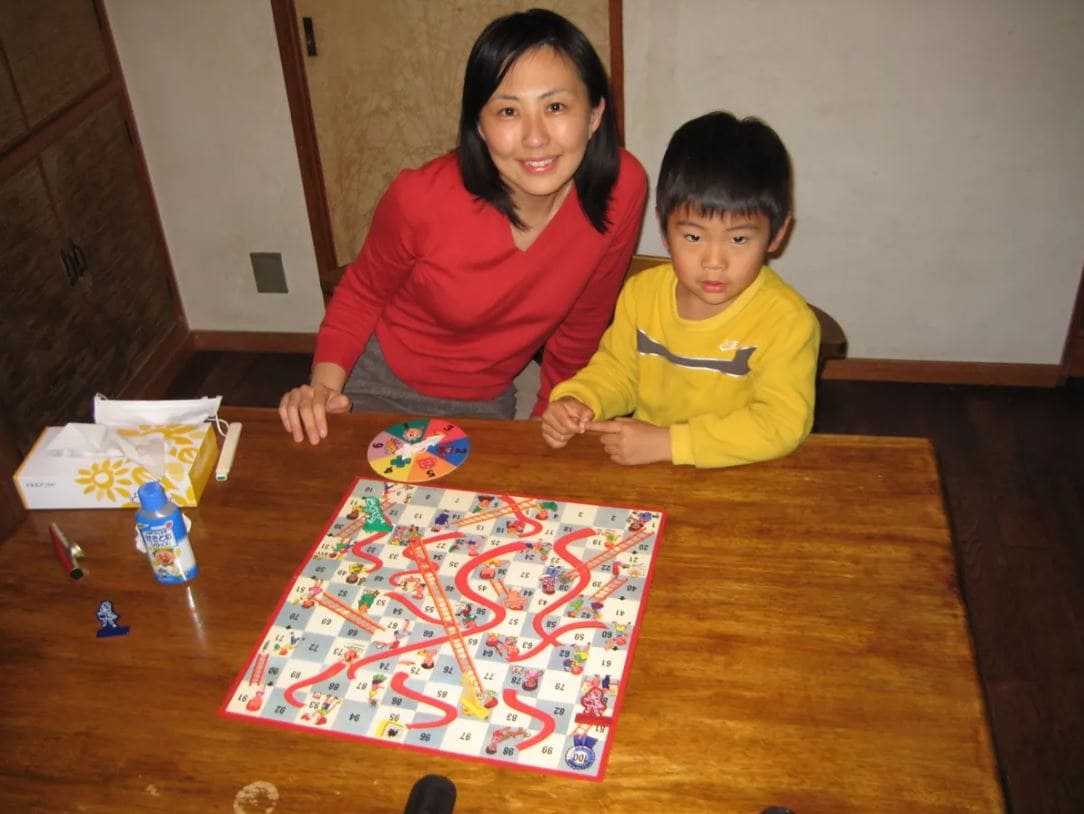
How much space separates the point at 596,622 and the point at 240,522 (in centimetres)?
49

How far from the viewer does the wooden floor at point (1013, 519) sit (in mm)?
1850

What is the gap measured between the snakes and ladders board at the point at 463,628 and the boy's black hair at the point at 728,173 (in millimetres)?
433

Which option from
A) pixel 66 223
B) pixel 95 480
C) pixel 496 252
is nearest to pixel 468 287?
pixel 496 252

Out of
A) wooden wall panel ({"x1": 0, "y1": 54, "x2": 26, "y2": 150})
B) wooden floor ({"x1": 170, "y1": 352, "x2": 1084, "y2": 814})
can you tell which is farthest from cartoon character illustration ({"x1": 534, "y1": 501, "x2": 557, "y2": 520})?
wooden wall panel ({"x1": 0, "y1": 54, "x2": 26, "y2": 150})

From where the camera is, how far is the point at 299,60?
8.74 ft

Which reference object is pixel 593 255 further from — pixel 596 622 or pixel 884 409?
pixel 884 409

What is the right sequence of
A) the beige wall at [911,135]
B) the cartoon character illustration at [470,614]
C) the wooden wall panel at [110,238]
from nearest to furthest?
1. the cartoon character illustration at [470,614]
2. the beige wall at [911,135]
3. the wooden wall panel at [110,238]

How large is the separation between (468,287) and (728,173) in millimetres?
497

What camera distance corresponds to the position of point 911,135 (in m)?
2.50

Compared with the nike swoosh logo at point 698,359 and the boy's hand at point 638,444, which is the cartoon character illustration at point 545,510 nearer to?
the boy's hand at point 638,444

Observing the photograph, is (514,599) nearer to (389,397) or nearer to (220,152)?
(389,397)

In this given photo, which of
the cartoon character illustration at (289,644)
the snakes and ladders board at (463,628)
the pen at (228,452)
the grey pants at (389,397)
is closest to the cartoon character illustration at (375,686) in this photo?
the snakes and ladders board at (463,628)

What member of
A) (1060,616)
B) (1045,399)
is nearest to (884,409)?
(1045,399)

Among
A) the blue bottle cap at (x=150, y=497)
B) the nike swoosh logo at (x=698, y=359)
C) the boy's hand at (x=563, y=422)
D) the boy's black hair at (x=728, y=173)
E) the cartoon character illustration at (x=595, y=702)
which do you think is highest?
the boy's black hair at (x=728, y=173)
